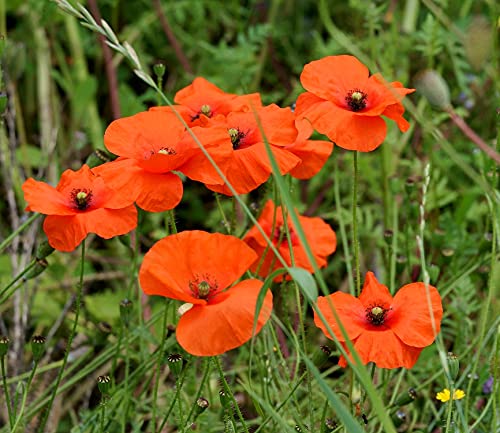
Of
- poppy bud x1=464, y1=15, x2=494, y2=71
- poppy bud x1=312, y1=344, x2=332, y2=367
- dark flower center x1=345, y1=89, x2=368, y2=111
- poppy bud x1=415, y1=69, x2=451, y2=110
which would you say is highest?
poppy bud x1=464, y1=15, x2=494, y2=71

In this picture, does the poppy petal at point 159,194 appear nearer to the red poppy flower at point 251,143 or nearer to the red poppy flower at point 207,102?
the red poppy flower at point 251,143

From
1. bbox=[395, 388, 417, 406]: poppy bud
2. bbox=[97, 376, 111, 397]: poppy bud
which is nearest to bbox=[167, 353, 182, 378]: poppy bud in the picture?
bbox=[97, 376, 111, 397]: poppy bud

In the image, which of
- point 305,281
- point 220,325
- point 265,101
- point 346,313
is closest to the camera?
point 305,281

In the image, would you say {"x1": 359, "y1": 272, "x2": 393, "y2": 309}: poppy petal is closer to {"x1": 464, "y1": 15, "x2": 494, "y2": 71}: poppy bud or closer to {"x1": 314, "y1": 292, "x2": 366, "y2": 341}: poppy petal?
{"x1": 314, "y1": 292, "x2": 366, "y2": 341}: poppy petal

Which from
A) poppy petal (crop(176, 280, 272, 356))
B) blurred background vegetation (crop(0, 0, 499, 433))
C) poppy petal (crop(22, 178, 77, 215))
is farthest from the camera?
blurred background vegetation (crop(0, 0, 499, 433))

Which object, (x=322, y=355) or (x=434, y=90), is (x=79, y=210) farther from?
(x=434, y=90)

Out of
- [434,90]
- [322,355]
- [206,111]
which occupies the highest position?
[434,90]

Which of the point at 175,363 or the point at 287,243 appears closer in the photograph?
the point at 175,363

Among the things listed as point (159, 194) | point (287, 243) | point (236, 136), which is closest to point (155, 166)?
point (159, 194)
